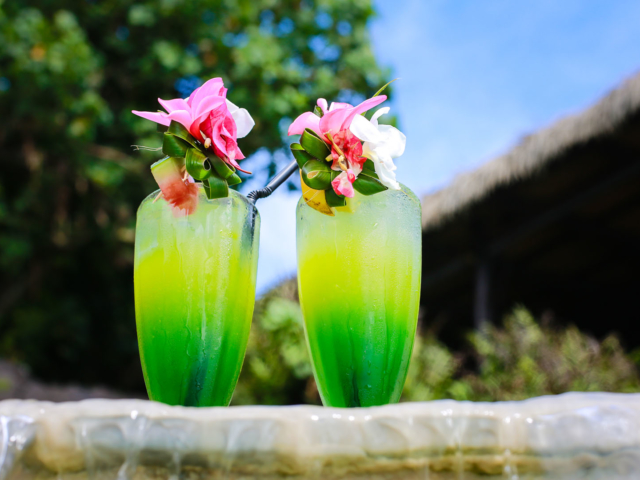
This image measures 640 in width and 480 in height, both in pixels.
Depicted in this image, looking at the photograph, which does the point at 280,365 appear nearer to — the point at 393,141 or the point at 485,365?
the point at 485,365

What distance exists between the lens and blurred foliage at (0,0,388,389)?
16.8ft

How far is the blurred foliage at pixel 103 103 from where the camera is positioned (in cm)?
511

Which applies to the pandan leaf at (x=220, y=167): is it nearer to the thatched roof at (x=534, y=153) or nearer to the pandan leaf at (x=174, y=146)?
the pandan leaf at (x=174, y=146)

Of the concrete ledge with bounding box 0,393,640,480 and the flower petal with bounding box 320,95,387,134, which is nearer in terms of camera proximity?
the concrete ledge with bounding box 0,393,640,480

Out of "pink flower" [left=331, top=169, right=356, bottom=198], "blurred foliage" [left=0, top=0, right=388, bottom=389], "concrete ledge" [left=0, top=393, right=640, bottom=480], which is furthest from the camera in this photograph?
"blurred foliage" [left=0, top=0, right=388, bottom=389]

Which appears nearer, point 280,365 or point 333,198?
point 333,198

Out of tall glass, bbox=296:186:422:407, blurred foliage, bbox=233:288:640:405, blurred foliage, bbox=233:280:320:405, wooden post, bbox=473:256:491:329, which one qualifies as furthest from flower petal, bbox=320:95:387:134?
wooden post, bbox=473:256:491:329

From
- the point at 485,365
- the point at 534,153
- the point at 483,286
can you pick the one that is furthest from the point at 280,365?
the point at 534,153

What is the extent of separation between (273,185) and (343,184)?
164 mm

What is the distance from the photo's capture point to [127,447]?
0.58 metres

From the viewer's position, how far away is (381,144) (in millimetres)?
871

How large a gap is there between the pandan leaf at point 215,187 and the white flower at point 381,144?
200 millimetres

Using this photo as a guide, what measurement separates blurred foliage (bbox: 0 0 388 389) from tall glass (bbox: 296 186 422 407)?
405 centimetres

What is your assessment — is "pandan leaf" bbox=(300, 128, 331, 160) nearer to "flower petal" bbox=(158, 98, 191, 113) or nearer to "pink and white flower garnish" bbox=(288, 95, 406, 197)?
"pink and white flower garnish" bbox=(288, 95, 406, 197)
